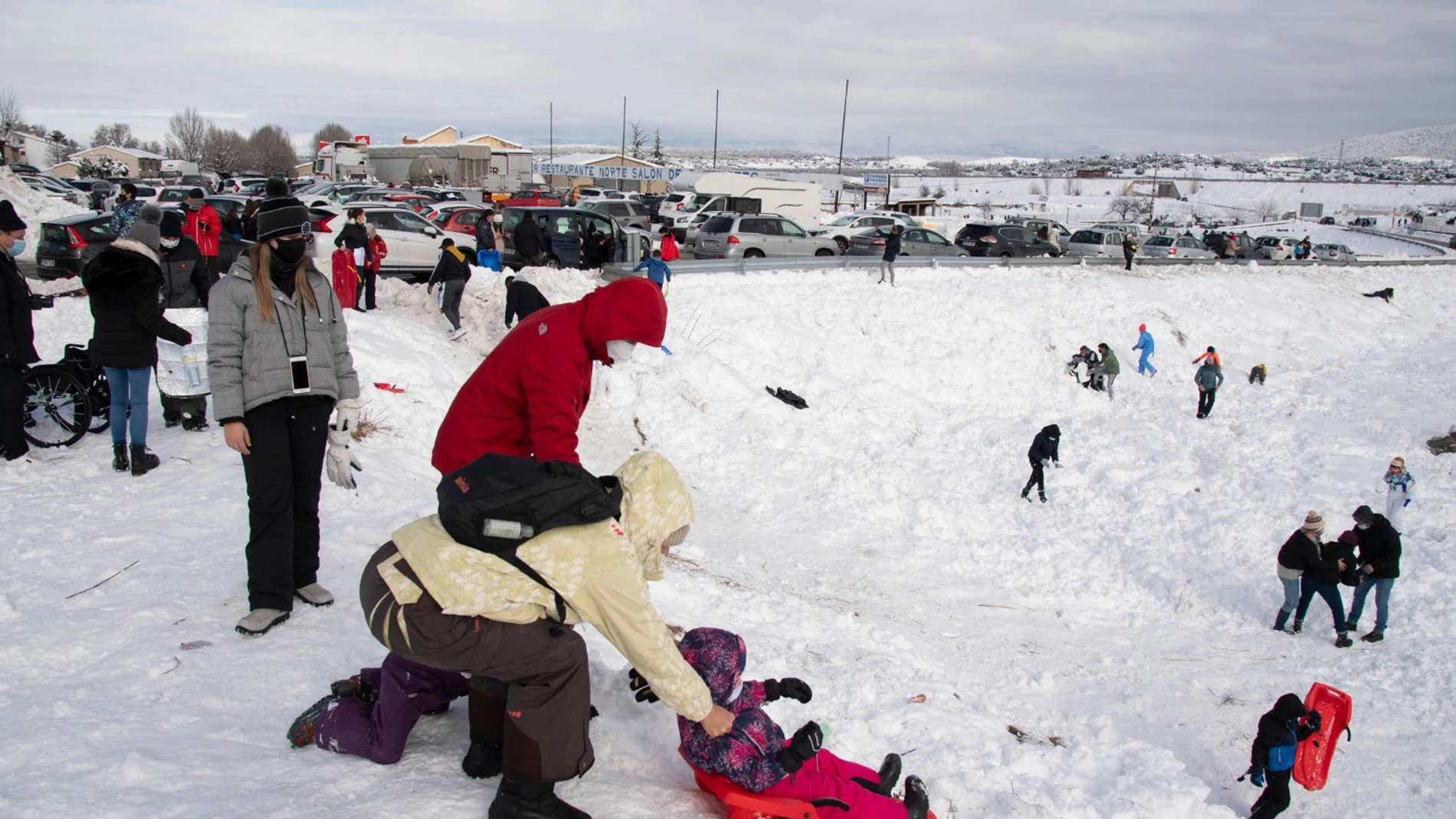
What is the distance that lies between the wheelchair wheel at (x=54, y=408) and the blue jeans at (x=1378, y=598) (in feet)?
39.7

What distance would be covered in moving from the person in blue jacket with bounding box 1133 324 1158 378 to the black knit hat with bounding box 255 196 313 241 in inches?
744

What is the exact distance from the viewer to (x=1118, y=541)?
10727mm

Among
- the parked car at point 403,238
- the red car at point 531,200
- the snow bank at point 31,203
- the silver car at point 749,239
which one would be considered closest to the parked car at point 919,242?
the silver car at point 749,239

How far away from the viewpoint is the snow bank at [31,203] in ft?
83.8

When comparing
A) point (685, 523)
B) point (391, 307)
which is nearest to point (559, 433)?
point (685, 523)

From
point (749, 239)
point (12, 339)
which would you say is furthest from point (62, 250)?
point (749, 239)

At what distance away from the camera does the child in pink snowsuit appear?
9.85 ft

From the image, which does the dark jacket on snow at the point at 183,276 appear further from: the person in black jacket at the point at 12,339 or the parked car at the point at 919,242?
the parked car at the point at 919,242

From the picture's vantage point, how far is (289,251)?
401 centimetres

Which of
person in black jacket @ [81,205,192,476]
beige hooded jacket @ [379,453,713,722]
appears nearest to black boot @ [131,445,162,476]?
person in black jacket @ [81,205,192,476]

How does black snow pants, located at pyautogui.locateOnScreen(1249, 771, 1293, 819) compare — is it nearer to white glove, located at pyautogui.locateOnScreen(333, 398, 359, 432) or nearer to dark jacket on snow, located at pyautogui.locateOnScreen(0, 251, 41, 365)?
white glove, located at pyautogui.locateOnScreen(333, 398, 359, 432)

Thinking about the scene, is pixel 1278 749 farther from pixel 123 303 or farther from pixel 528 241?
pixel 528 241

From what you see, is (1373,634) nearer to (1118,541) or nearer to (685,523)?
(1118,541)

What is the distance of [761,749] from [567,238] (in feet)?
55.8
